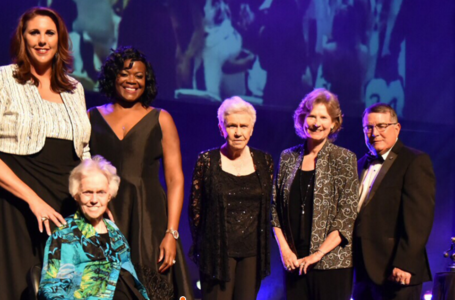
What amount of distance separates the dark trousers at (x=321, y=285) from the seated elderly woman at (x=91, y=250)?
992mm

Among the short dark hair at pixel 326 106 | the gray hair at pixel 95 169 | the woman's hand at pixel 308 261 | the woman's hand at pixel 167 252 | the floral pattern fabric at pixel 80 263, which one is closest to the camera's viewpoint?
the floral pattern fabric at pixel 80 263

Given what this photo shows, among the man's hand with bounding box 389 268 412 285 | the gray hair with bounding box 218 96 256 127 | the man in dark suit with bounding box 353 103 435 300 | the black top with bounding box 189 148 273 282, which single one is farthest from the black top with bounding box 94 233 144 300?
the man's hand with bounding box 389 268 412 285

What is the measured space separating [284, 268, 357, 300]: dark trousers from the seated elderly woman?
3.25ft

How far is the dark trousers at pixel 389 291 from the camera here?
11.9 ft

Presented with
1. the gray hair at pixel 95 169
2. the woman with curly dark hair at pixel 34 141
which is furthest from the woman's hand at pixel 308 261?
the woman with curly dark hair at pixel 34 141

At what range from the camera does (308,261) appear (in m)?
3.49

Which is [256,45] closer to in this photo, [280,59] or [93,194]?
[280,59]

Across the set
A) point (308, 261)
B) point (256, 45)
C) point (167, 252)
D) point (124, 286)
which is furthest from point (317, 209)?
point (256, 45)

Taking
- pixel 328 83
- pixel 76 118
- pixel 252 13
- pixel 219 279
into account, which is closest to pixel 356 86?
pixel 328 83

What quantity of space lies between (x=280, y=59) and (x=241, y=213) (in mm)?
2207

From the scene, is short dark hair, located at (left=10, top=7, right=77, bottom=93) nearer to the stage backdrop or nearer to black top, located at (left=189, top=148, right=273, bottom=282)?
black top, located at (left=189, top=148, right=273, bottom=282)

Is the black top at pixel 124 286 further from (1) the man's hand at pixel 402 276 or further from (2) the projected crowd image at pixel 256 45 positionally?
(2) the projected crowd image at pixel 256 45

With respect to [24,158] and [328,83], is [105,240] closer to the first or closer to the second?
[24,158]

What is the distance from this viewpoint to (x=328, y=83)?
18.5ft
